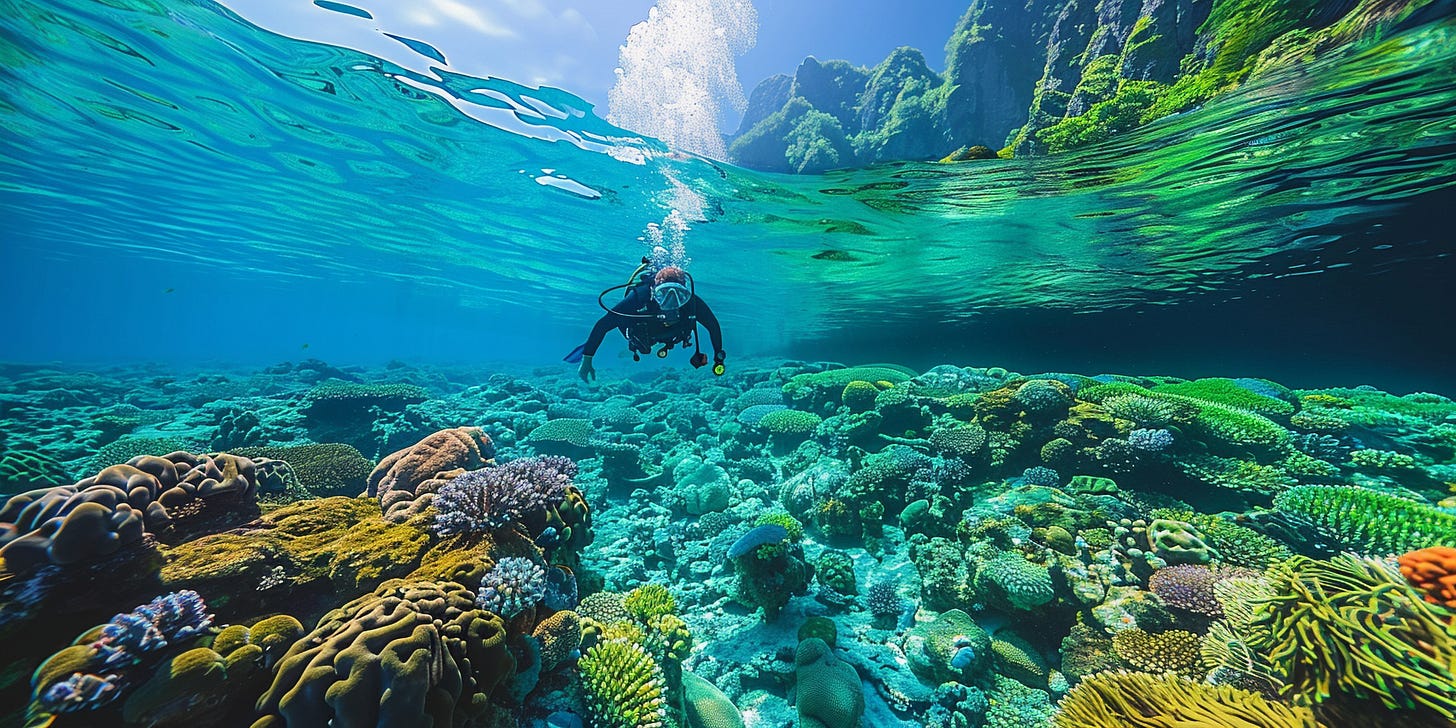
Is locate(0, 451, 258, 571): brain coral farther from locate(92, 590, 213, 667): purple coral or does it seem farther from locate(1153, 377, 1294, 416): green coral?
locate(1153, 377, 1294, 416): green coral

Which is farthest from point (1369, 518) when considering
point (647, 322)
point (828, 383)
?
point (647, 322)

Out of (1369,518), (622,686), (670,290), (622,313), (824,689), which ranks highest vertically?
(670,290)

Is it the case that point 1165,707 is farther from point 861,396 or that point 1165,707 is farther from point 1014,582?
point 861,396

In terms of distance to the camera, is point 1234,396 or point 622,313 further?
point 1234,396

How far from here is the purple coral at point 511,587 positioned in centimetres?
347

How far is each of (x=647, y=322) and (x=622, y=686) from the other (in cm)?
492

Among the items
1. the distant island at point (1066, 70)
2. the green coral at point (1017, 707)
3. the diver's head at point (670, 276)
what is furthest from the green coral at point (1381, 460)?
the diver's head at point (670, 276)

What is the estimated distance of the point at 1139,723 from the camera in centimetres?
280

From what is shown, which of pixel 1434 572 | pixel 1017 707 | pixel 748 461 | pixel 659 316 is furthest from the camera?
pixel 748 461

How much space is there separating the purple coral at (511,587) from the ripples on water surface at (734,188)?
36.6ft

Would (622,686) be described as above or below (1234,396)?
below

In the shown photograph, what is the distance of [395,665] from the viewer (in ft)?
8.40

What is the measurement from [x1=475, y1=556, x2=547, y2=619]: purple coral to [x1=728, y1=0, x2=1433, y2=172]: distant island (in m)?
12.7

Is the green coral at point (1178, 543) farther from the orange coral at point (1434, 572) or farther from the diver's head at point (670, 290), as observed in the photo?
the diver's head at point (670, 290)
